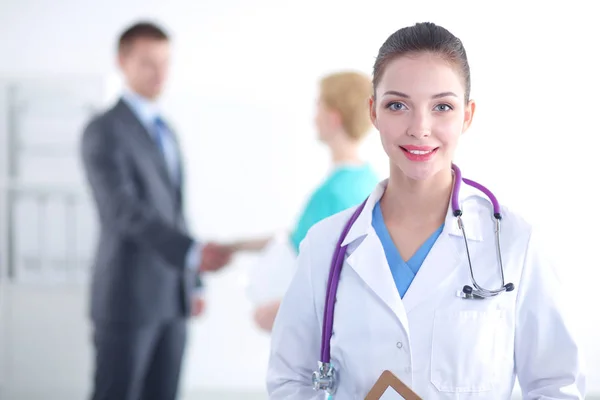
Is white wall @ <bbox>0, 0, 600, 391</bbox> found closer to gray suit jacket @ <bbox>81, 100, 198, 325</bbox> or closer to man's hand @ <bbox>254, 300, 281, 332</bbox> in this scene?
gray suit jacket @ <bbox>81, 100, 198, 325</bbox>

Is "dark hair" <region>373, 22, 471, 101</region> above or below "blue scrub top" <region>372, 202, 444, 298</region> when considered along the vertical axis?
above

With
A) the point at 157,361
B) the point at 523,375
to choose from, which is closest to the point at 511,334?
the point at 523,375

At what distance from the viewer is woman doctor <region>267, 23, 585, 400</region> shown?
1045 millimetres

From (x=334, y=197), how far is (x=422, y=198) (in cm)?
65

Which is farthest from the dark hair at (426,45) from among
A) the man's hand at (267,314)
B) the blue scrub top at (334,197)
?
the man's hand at (267,314)

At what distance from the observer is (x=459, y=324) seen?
1.05 metres

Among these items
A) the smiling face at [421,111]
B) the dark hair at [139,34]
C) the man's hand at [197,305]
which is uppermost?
the dark hair at [139,34]

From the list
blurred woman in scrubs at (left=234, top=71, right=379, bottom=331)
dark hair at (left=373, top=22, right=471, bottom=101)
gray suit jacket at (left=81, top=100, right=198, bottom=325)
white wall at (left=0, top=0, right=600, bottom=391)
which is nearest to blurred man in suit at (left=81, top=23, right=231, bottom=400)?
gray suit jacket at (left=81, top=100, right=198, bottom=325)

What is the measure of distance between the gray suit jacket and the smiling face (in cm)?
154

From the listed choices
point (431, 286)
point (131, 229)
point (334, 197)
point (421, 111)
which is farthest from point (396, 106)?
point (131, 229)

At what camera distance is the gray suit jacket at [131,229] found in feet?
8.07

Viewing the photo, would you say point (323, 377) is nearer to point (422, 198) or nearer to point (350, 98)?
point (422, 198)

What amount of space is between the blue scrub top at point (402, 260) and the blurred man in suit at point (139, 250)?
4.78ft

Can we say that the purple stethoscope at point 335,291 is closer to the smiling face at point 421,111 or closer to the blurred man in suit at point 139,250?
the smiling face at point 421,111
